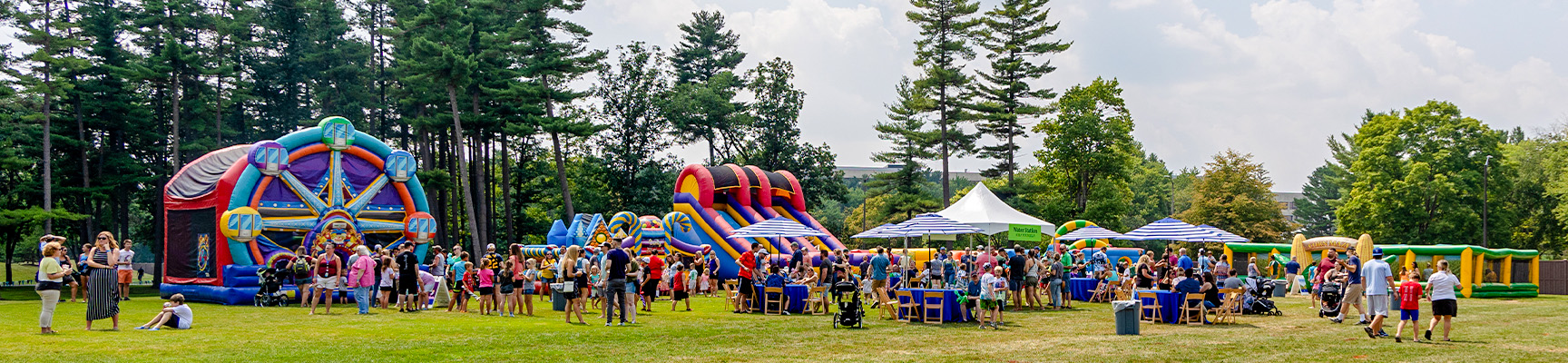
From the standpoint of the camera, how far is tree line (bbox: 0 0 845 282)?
31281 millimetres

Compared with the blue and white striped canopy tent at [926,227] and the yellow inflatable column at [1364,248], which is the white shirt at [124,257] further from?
the yellow inflatable column at [1364,248]

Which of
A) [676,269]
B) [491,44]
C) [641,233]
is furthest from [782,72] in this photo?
[676,269]

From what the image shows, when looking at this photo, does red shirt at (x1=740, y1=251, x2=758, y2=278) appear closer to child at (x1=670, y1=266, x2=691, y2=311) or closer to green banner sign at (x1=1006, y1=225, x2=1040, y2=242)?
child at (x1=670, y1=266, x2=691, y2=311)

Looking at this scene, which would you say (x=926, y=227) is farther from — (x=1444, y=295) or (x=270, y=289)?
(x=270, y=289)

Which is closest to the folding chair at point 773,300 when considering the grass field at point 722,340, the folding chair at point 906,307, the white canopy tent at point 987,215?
the grass field at point 722,340

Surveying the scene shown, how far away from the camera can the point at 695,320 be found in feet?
50.5

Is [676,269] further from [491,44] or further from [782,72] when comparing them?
[782,72]

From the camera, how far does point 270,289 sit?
18.5m

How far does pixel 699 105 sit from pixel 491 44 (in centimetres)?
1129

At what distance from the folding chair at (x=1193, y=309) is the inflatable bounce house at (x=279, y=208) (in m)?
12.1

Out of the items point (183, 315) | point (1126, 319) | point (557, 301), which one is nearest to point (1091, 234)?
point (1126, 319)

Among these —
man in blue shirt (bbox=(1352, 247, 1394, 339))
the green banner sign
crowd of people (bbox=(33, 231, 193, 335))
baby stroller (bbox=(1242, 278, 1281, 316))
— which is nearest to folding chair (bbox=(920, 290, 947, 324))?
man in blue shirt (bbox=(1352, 247, 1394, 339))

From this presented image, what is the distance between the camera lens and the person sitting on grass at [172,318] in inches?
506

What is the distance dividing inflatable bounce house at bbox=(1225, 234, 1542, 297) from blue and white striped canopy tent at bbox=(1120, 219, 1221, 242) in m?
2.99
